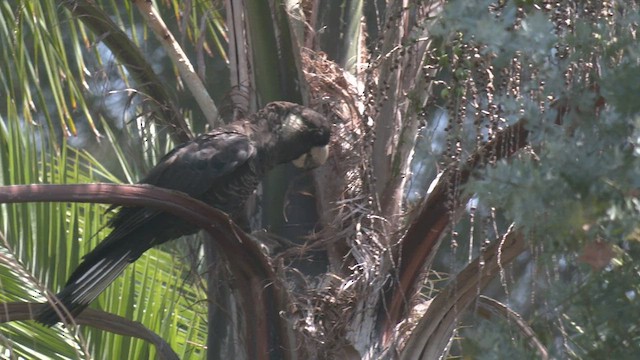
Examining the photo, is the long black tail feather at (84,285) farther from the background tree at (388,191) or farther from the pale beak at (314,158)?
the pale beak at (314,158)

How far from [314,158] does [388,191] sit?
276 millimetres

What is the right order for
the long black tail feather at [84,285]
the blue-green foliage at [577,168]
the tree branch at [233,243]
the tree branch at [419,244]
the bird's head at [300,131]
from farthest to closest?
the bird's head at [300,131] → the long black tail feather at [84,285] → the tree branch at [419,244] → the tree branch at [233,243] → the blue-green foliage at [577,168]

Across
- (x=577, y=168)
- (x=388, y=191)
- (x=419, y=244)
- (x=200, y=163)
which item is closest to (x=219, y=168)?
(x=200, y=163)

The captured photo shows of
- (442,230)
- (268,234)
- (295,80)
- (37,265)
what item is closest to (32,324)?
(37,265)

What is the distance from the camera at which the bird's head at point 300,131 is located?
11.3 ft

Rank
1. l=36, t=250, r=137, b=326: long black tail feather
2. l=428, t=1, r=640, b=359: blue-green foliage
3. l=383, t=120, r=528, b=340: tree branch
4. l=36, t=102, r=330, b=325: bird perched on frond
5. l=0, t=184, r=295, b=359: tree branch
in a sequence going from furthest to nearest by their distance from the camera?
1. l=36, t=102, r=330, b=325: bird perched on frond
2. l=36, t=250, r=137, b=326: long black tail feather
3. l=383, t=120, r=528, b=340: tree branch
4. l=0, t=184, r=295, b=359: tree branch
5. l=428, t=1, r=640, b=359: blue-green foliage

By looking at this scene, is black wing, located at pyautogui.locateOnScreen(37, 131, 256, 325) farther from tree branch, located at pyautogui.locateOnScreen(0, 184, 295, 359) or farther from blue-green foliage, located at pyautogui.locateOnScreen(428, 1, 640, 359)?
blue-green foliage, located at pyautogui.locateOnScreen(428, 1, 640, 359)

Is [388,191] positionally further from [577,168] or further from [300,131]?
[577,168]

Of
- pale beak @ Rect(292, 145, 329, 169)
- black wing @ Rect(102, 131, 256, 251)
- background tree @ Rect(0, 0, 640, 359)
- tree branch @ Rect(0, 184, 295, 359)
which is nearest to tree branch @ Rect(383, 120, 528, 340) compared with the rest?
background tree @ Rect(0, 0, 640, 359)

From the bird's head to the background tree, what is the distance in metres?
0.04

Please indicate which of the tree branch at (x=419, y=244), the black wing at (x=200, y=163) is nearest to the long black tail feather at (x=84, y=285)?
the black wing at (x=200, y=163)

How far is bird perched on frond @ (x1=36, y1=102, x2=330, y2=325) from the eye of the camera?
3.27 m

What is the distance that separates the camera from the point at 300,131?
354 centimetres

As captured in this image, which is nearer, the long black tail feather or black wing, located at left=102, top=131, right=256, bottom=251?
the long black tail feather
